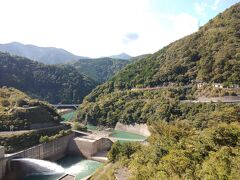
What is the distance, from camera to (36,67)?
440ft

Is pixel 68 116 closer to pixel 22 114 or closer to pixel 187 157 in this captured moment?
pixel 22 114

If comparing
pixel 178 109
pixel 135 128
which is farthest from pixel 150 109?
pixel 178 109

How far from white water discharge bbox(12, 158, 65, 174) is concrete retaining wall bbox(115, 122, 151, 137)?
30.2 metres

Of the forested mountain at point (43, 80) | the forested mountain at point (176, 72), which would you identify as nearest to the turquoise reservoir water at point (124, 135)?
the forested mountain at point (176, 72)

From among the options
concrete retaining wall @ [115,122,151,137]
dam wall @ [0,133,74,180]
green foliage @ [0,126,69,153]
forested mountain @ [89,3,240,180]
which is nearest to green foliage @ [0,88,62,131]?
green foliage @ [0,126,69,153]

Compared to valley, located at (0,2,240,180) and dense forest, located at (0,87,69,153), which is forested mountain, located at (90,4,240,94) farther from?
dense forest, located at (0,87,69,153)

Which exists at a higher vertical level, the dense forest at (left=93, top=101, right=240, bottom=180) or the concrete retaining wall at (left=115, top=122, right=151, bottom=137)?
the dense forest at (left=93, top=101, right=240, bottom=180)

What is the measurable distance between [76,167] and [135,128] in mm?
31070

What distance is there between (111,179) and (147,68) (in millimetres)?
73676

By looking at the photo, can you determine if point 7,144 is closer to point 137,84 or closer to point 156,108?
point 156,108

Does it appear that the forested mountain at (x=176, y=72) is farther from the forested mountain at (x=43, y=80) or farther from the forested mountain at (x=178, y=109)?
the forested mountain at (x=43, y=80)

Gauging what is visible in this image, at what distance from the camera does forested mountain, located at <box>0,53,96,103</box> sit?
116 metres

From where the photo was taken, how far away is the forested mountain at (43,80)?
116375 millimetres

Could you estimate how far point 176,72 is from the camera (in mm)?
89812
